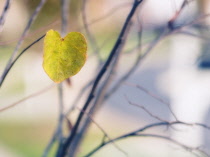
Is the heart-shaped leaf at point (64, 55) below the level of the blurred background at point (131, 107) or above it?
below

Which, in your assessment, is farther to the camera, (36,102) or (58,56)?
(36,102)

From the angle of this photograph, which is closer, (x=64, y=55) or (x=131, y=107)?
(x=64, y=55)

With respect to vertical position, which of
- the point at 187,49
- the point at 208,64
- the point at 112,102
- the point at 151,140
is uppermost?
the point at 187,49

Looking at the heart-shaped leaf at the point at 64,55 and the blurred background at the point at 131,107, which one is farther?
the blurred background at the point at 131,107

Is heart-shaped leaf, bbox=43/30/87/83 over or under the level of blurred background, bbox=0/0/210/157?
under

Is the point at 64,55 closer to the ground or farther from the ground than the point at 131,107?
closer to the ground

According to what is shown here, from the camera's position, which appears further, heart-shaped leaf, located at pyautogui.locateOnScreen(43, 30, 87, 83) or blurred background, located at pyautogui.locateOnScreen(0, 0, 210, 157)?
blurred background, located at pyautogui.locateOnScreen(0, 0, 210, 157)

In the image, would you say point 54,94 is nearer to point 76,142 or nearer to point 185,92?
point 185,92

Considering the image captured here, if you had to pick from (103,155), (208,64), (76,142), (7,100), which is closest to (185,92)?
(208,64)
